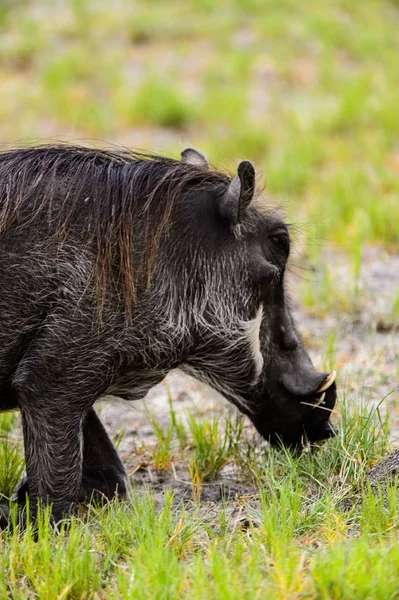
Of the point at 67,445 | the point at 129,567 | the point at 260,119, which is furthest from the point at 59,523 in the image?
the point at 260,119

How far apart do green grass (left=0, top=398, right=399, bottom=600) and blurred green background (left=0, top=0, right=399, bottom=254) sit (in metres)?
3.31

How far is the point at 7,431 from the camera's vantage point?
13.9 feet

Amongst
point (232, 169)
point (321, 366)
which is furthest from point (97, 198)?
point (232, 169)

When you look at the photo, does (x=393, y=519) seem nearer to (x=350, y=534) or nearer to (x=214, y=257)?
(x=350, y=534)

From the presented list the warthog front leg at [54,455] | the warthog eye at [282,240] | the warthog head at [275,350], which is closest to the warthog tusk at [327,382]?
the warthog head at [275,350]

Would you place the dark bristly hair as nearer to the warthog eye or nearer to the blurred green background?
the warthog eye

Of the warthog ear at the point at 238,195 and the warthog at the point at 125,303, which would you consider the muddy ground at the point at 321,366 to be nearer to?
the warthog at the point at 125,303

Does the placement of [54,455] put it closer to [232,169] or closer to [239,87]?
[232,169]

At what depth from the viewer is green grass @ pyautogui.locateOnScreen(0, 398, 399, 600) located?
2590mm

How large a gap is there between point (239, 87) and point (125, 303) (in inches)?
289

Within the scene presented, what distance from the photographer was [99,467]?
12.3 ft

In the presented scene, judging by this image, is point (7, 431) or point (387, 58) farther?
point (387, 58)

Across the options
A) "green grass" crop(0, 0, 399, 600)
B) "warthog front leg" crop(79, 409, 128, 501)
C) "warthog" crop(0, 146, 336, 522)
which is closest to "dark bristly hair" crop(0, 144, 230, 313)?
"warthog" crop(0, 146, 336, 522)

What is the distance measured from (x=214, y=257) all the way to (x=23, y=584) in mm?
1288
